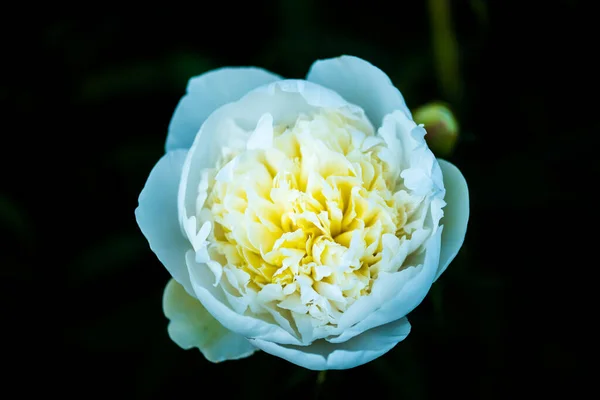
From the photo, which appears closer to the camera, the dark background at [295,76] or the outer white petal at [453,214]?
the outer white petal at [453,214]

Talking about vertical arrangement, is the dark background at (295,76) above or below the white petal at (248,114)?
below

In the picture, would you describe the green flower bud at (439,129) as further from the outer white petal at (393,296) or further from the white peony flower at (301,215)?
the outer white petal at (393,296)

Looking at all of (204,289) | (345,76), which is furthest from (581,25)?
(204,289)

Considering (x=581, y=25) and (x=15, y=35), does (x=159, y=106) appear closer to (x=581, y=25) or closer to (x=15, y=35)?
(x=15, y=35)

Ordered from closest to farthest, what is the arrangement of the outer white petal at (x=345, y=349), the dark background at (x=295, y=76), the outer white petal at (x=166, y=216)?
the outer white petal at (x=345, y=349) < the outer white petal at (x=166, y=216) < the dark background at (x=295, y=76)

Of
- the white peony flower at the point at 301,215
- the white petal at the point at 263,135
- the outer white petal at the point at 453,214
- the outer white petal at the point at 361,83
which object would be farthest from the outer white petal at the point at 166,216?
the outer white petal at the point at 453,214

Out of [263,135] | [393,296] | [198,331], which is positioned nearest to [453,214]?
[393,296]

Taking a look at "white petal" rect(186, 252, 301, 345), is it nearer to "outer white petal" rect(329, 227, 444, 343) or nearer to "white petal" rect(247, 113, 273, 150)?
"outer white petal" rect(329, 227, 444, 343)
